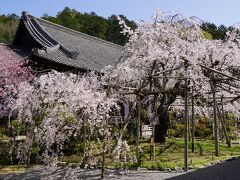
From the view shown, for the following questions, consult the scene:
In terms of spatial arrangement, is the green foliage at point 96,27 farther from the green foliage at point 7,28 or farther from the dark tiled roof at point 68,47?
the dark tiled roof at point 68,47

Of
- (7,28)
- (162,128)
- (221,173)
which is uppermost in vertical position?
(7,28)

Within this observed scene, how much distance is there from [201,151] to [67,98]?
599 cm

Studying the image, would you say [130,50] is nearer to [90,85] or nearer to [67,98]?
[90,85]

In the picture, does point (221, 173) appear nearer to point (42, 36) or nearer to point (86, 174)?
point (86, 174)

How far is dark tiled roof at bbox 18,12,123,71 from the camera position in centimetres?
2006

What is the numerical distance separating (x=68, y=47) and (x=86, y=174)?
595 inches

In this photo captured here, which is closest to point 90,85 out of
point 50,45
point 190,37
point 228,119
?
point 190,37

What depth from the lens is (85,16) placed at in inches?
2188

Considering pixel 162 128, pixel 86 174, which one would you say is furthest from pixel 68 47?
pixel 86 174

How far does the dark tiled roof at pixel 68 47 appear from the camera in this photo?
2006cm

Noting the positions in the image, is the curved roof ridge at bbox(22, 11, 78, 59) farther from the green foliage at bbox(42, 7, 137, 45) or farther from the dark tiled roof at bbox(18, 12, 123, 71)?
the green foliage at bbox(42, 7, 137, 45)

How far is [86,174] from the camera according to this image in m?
9.20

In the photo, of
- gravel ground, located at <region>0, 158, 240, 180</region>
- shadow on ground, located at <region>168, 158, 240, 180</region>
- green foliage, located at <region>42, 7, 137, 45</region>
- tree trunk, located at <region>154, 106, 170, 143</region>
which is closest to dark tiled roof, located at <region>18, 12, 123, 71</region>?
tree trunk, located at <region>154, 106, 170, 143</region>

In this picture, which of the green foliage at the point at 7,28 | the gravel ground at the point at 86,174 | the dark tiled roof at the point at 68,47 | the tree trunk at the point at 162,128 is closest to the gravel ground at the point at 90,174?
the gravel ground at the point at 86,174
